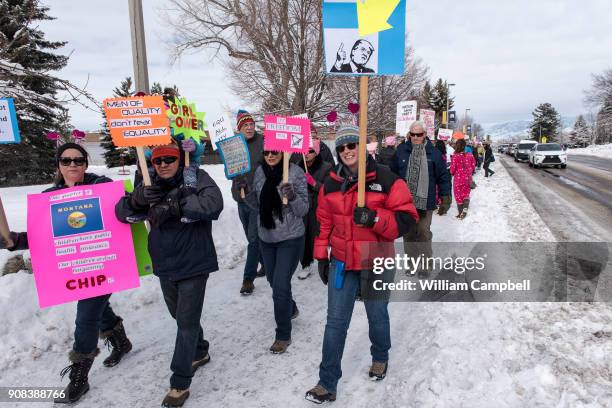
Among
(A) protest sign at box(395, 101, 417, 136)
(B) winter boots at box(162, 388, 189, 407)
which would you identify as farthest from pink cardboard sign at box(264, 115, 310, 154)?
(A) protest sign at box(395, 101, 417, 136)

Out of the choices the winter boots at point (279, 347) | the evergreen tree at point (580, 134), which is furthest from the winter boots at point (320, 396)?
the evergreen tree at point (580, 134)

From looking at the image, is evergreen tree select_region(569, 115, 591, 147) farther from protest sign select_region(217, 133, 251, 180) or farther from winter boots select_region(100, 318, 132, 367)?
winter boots select_region(100, 318, 132, 367)

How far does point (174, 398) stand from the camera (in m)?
2.98

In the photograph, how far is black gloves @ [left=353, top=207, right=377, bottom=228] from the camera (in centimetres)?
270

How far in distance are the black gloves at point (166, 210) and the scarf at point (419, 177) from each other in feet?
10.8

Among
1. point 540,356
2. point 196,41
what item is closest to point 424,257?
point 540,356

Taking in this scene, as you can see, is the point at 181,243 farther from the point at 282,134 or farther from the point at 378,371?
the point at 378,371

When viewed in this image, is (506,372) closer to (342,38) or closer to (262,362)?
(262,362)

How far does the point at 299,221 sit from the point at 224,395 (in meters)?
1.67

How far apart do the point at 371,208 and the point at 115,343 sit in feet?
9.20

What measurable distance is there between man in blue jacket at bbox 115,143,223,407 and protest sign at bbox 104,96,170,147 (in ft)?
0.41

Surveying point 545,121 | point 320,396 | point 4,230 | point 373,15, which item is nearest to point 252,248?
point 320,396

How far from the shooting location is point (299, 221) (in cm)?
381

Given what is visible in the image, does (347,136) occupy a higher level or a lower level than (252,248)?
higher
